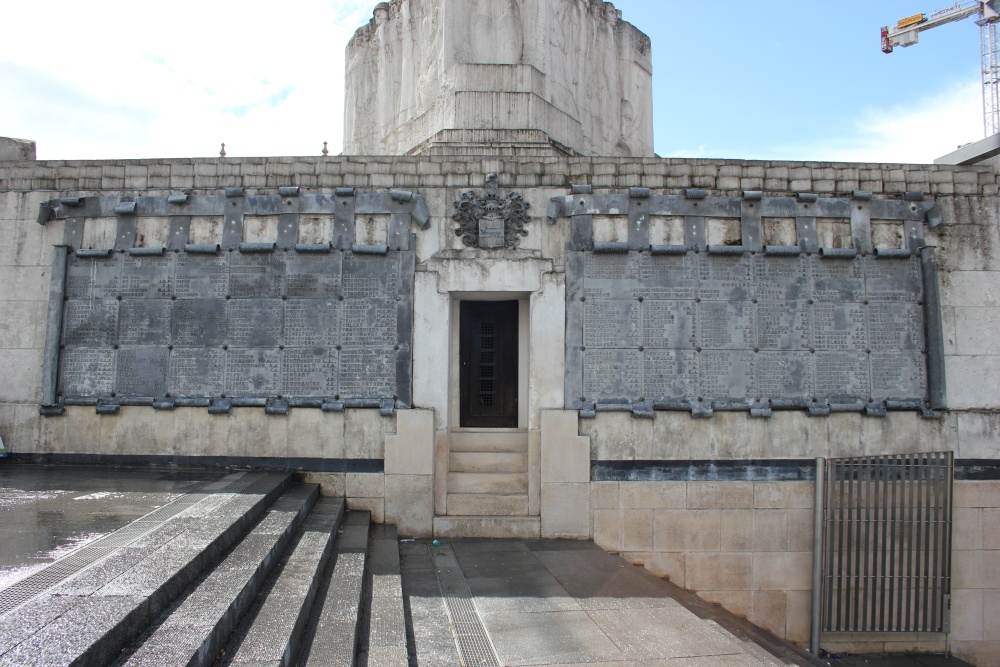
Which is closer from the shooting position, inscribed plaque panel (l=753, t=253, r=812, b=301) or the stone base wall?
the stone base wall

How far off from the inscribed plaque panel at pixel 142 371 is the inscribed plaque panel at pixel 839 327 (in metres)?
8.66

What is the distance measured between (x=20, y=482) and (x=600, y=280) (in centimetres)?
727

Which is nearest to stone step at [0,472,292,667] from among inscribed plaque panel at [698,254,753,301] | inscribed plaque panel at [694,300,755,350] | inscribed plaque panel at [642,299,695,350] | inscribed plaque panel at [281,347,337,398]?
inscribed plaque panel at [281,347,337,398]

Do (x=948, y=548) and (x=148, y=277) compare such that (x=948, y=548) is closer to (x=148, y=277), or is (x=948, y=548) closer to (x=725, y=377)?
(x=725, y=377)

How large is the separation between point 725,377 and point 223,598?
656cm

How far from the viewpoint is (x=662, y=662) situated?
16.7 feet

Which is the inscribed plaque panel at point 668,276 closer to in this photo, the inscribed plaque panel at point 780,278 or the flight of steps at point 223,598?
the inscribed plaque panel at point 780,278

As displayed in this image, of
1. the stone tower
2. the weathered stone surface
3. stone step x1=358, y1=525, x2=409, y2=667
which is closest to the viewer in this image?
stone step x1=358, y1=525, x2=409, y2=667

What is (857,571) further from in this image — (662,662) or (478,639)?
(478,639)

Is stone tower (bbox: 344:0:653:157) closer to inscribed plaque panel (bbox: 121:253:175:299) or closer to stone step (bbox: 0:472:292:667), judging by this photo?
inscribed plaque panel (bbox: 121:253:175:299)

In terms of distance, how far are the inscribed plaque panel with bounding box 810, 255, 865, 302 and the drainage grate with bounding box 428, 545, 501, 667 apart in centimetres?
589

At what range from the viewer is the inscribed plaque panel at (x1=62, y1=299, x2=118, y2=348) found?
29.1ft

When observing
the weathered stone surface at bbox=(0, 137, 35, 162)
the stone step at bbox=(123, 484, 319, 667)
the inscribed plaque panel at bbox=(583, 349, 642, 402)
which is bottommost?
the stone step at bbox=(123, 484, 319, 667)

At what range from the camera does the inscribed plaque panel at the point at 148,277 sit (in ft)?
29.0
